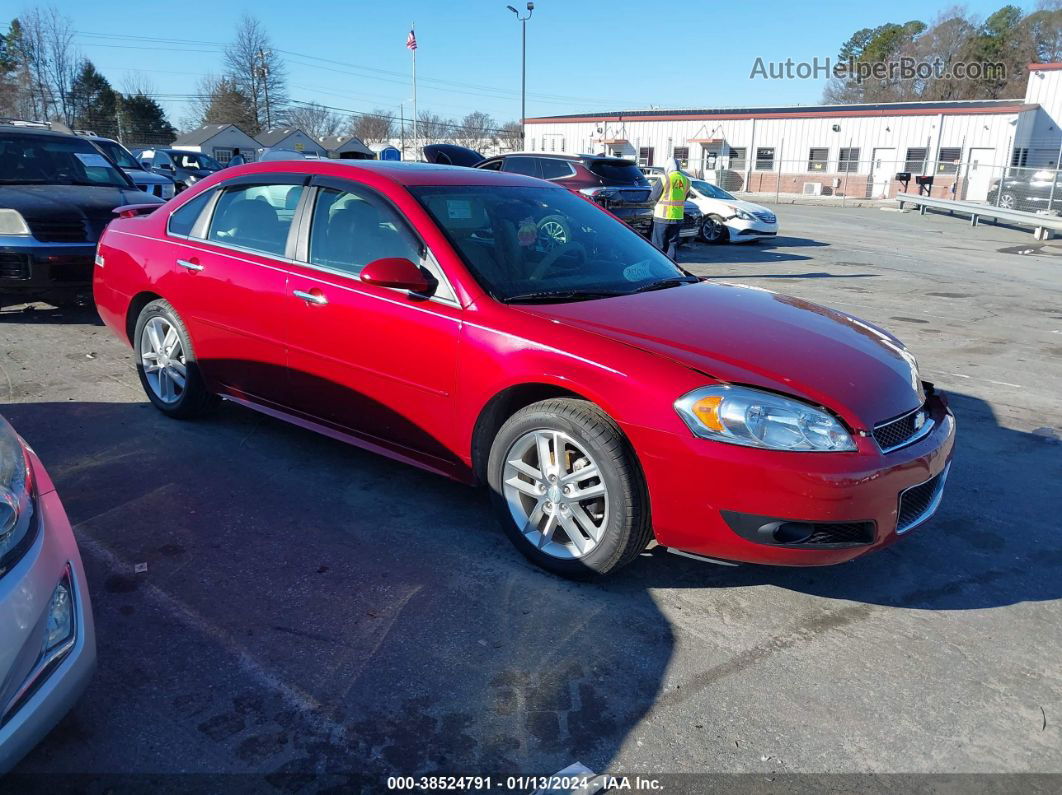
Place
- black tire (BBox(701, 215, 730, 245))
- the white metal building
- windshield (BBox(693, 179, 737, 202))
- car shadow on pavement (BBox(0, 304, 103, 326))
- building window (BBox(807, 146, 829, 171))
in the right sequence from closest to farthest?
car shadow on pavement (BBox(0, 304, 103, 326)) → black tire (BBox(701, 215, 730, 245)) → windshield (BBox(693, 179, 737, 202)) → the white metal building → building window (BBox(807, 146, 829, 171))

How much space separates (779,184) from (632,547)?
148 ft

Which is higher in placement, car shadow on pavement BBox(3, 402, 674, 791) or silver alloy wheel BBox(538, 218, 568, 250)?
silver alloy wheel BBox(538, 218, 568, 250)

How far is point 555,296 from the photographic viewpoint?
365cm

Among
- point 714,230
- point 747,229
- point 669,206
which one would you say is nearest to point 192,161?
point 714,230

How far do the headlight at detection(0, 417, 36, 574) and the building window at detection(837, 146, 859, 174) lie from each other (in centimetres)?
4721

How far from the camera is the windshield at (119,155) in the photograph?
47.0 feet

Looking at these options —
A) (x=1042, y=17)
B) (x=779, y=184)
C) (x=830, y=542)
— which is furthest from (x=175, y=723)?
(x=1042, y=17)

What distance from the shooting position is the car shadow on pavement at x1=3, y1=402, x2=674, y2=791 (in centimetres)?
237

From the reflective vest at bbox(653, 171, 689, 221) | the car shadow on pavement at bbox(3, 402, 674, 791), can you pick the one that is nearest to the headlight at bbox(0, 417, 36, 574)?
the car shadow on pavement at bbox(3, 402, 674, 791)

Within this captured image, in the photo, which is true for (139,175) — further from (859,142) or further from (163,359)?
(859,142)

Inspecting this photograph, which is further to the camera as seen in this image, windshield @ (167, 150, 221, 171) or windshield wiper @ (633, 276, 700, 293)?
windshield @ (167, 150, 221, 171)

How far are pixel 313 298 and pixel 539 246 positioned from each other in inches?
46.1

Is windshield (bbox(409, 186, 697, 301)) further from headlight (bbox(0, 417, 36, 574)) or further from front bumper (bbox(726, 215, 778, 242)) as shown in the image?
front bumper (bbox(726, 215, 778, 242))

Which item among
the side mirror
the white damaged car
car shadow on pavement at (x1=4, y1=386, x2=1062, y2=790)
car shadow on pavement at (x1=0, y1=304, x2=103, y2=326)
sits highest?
the side mirror
